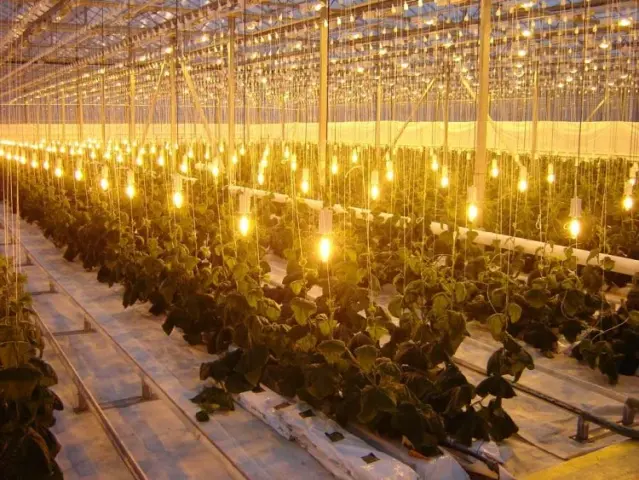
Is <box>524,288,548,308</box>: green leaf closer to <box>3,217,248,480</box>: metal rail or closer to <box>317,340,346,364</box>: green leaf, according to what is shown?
<box>317,340,346,364</box>: green leaf

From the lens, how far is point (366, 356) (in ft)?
13.4

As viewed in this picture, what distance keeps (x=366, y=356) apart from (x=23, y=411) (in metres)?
1.77

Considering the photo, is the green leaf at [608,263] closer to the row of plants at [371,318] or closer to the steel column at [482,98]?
the row of plants at [371,318]

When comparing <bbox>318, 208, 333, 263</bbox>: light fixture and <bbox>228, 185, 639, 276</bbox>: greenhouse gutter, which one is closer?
<bbox>318, 208, 333, 263</bbox>: light fixture

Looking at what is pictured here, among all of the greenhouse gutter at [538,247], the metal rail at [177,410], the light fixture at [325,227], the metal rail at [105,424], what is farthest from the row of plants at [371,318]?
the metal rail at [105,424]

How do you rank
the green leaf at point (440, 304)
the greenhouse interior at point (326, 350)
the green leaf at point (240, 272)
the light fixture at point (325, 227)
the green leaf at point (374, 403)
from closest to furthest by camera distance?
the green leaf at point (374, 403) < the greenhouse interior at point (326, 350) < the light fixture at point (325, 227) < the green leaf at point (440, 304) < the green leaf at point (240, 272)

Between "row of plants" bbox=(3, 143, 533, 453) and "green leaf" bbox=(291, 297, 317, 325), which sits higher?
"green leaf" bbox=(291, 297, 317, 325)

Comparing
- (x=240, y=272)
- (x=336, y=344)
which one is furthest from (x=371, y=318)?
(x=240, y=272)

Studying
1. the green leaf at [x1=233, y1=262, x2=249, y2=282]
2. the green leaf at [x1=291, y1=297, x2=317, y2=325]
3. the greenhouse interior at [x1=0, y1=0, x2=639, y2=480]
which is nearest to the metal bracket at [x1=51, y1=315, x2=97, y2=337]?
the greenhouse interior at [x1=0, y1=0, x2=639, y2=480]

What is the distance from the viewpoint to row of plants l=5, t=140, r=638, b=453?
14.0ft

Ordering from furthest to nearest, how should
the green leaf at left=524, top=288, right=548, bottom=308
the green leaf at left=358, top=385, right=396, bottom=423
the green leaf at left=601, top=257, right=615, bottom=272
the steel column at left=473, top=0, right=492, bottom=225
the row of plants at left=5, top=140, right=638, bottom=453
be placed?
the steel column at left=473, top=0, right=492, bottom=225
the green leaf at left=601, top=257, right=615, bottom=272
the green leaf at left=524, top=288, right=548, bottom=308
the row of plants at left=5, top=140, right=638, bottom=453
the green leaf at left=358, top=385, right=396, bottom=423

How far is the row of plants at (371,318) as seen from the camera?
4.27 m

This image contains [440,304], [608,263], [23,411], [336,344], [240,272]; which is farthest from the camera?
[608,263]

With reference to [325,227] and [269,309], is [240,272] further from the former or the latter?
[325,227]
